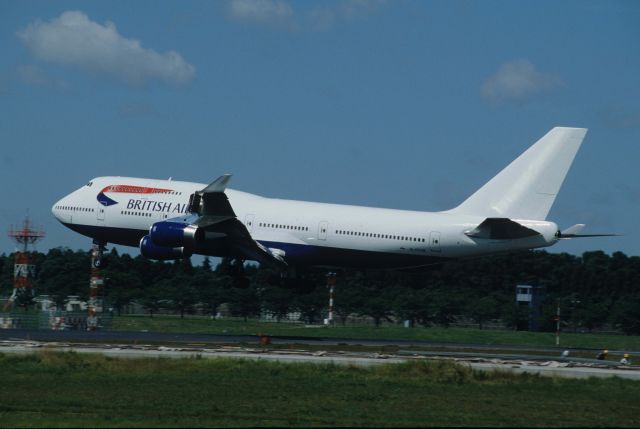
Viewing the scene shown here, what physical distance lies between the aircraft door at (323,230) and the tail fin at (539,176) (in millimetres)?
8874

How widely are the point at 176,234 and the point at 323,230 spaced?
26.0 ft

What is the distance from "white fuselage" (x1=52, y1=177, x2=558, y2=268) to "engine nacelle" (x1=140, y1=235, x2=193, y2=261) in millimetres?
2014

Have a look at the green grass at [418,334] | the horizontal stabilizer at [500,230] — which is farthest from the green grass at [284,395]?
the green grass at [418,334]

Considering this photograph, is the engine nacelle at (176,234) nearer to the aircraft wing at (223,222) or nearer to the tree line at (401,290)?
the aircraft wing at (223,222)

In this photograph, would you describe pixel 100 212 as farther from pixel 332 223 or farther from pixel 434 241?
pixel 434 241

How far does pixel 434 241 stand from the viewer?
58.7m

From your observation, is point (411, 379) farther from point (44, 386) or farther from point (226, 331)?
point (226, 331)

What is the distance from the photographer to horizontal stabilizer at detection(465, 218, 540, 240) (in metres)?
55.9

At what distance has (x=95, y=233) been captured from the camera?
6638 centimetres

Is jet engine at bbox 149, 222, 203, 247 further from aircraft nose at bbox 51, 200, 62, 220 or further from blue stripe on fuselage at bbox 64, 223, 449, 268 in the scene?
aircraft nose at bbox 51, 200, 62, 220

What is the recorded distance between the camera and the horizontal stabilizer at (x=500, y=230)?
2200 inches

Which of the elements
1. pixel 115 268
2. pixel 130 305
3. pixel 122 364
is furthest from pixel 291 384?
pixel 115 268

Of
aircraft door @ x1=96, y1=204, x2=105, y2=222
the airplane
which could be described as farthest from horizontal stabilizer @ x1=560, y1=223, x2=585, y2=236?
aircraft door @ x1=96, y1=204, x2=105, y2=222

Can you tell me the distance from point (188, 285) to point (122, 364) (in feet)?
207
